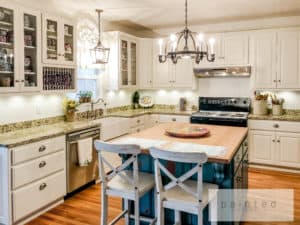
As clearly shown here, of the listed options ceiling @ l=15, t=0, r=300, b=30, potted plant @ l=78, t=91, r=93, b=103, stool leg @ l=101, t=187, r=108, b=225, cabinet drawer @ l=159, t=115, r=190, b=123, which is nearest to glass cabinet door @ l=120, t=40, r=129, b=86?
ceiling @ l=15, t=0, r=300, b=30

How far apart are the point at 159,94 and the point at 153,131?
2859 mm

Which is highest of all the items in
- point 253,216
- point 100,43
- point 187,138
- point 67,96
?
point 100,43

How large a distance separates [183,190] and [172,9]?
3087 mm

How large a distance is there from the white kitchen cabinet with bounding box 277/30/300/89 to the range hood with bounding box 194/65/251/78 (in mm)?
523

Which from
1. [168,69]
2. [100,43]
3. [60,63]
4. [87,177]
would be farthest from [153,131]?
[168,69]

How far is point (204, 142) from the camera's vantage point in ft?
9.57

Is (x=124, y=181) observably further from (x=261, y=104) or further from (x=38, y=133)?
(x=261, y=104)

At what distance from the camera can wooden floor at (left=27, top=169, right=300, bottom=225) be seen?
326 centimetres

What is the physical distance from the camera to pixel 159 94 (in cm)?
631

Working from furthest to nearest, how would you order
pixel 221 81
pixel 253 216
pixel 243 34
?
pixel 221 81
pixel 243 34
pixel 253 216

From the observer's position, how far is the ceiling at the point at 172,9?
417 centimetres

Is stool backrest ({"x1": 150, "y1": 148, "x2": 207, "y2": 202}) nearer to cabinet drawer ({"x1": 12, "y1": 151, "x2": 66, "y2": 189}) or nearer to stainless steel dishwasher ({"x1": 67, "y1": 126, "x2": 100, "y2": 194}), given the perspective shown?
cabinet drawer ({"x1": 12, "y1": 151, "x2": 66, "y2": 189})

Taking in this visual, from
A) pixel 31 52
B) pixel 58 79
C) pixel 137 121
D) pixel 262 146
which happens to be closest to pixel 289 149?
pixel 262 146

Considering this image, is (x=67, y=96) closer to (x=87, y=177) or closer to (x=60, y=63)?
(x=60, y=63)
